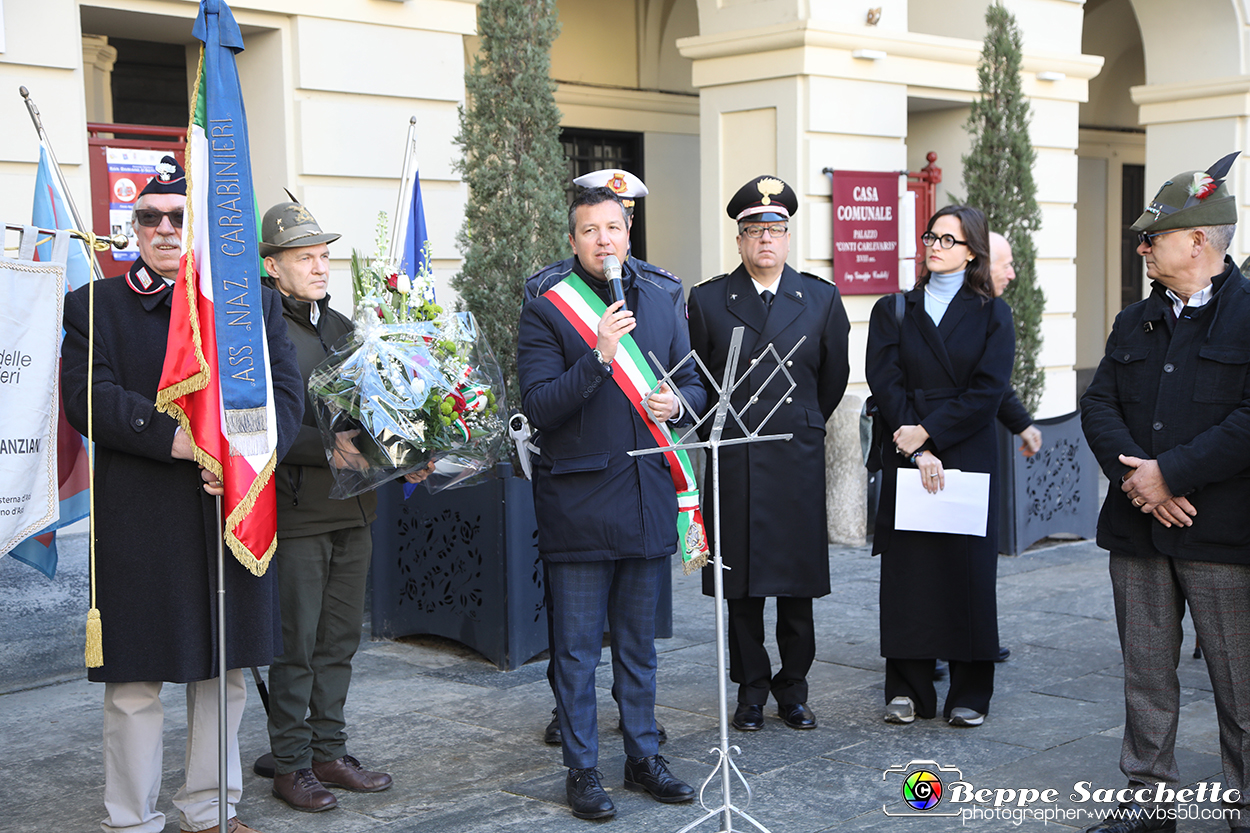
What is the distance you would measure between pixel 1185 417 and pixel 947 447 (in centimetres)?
132

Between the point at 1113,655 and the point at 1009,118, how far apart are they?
4.54 meters

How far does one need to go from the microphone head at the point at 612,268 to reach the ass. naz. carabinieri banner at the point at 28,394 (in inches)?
64.9

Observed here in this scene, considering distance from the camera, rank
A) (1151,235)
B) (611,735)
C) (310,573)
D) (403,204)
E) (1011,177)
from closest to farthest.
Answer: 1. (1151,235)
2. (310,573)
3. (611,735)
4. (403,204)
5. (1011,177)

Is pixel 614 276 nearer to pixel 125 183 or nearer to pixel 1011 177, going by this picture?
pixel 125 183

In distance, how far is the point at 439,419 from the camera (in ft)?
14.0

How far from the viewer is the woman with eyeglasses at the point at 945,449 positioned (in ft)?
16.4

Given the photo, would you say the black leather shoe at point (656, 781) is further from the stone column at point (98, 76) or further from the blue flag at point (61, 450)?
the stone column at point (98, 76)

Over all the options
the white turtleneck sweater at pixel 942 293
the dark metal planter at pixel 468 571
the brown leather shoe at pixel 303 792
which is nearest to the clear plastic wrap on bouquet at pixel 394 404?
the brown leather shoe at pixel 303 792

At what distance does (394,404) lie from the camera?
13.6 feet

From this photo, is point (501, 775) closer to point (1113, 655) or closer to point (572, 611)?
point (572, 611)

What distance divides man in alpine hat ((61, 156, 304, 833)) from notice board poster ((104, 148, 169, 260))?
9.07 feet

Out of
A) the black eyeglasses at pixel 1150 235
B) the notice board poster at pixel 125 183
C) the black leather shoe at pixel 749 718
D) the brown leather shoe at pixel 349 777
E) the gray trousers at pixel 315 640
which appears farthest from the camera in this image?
the notice board poster at pixel 125 183

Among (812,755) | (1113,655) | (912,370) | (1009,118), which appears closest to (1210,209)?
(912,370)

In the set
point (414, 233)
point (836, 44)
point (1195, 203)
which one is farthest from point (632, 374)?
point (836, 44)
